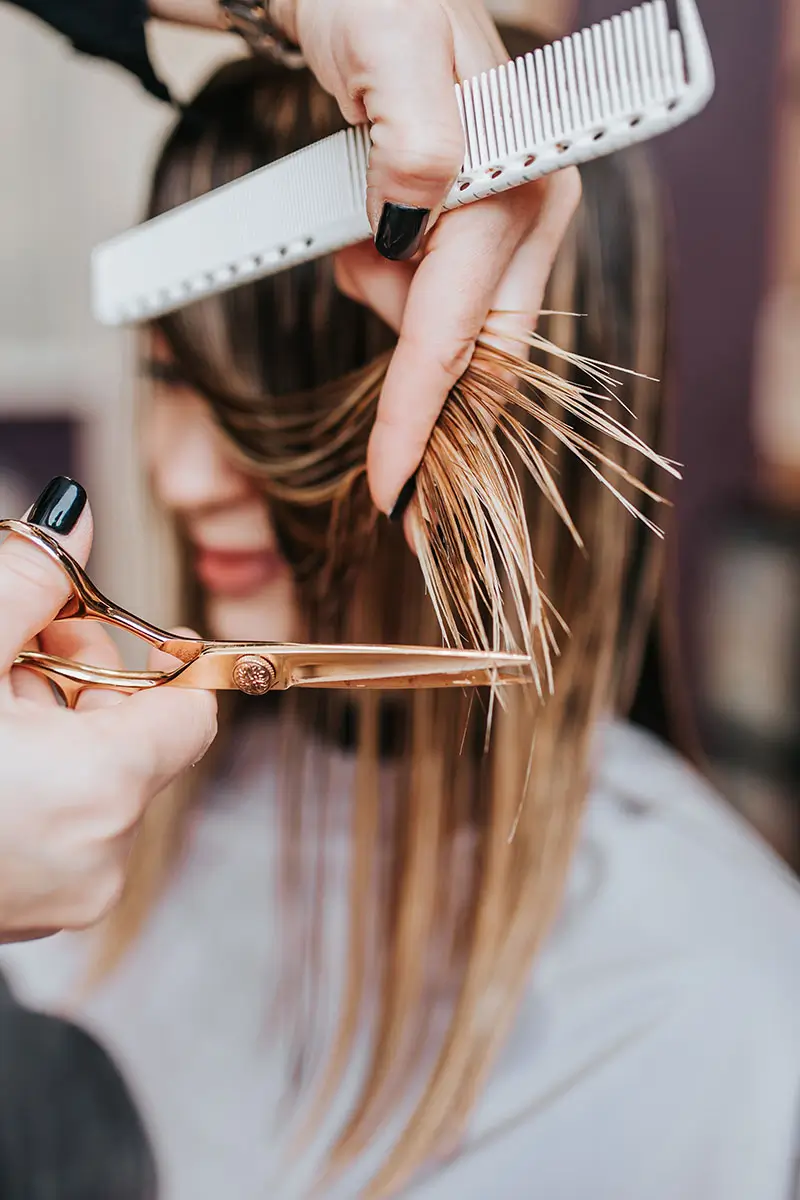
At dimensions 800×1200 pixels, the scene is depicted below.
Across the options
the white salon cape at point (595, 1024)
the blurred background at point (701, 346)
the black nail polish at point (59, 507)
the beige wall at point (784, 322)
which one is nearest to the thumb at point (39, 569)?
the black nail polish at point (59, 507)

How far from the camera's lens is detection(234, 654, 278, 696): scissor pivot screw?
359 millimetres

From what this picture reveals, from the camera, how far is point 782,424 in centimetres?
164

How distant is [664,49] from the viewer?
29 centimetres

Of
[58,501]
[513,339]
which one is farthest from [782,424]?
[58,501]

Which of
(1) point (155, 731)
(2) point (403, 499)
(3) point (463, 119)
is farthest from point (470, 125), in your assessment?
(1) point (155, 731)

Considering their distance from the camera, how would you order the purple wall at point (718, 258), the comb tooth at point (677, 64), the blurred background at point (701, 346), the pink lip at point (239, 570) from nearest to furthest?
the comb tooth at point (677, 64), the pink lip at point (239, 570), the blurred background at point (701, 346), the purple wall at point (718, 258)

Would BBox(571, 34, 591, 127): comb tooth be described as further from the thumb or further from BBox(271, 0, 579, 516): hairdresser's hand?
the thumb

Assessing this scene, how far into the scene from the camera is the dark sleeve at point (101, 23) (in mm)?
442

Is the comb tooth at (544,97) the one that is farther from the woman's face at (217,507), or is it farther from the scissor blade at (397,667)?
the woman's face at (217,507)

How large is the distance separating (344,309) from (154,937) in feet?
1.96

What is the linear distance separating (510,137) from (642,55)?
48mm

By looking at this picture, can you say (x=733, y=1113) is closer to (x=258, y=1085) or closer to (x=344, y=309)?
(x=258, y=1085)

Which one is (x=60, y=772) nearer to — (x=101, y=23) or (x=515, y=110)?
(x=515, y=110)

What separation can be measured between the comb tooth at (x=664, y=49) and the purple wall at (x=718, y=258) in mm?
1234
